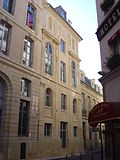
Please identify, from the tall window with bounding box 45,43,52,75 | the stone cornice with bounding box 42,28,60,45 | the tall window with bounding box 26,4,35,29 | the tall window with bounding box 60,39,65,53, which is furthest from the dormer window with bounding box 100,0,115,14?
the tall window with bounding box 60,39,65,53

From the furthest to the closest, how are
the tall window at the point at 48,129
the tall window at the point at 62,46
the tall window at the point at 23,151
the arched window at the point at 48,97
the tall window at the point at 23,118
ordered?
the tall window at the point at 62,46, the arched window at the point at 48,97, the tall window at the point at 48,129, the tall window at the point at 23,118, the tall window at the point at 23,151

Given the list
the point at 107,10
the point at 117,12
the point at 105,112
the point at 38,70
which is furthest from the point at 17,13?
the point at 105,112

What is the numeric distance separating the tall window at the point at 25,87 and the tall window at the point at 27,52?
157cm

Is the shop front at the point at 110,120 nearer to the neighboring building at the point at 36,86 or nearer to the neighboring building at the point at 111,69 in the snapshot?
the neighboring building at the point at 111,69

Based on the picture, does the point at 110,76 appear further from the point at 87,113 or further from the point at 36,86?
the point at 87,113

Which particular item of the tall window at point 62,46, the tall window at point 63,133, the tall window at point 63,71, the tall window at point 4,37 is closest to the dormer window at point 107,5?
the tall window at point 4,37

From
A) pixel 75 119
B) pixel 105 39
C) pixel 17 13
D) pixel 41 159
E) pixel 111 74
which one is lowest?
pixel 41 159

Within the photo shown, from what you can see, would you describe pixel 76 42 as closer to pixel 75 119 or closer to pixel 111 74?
pixel 75 119

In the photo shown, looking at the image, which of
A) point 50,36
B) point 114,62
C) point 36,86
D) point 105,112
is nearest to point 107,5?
point 114,62

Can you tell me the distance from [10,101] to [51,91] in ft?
20.6

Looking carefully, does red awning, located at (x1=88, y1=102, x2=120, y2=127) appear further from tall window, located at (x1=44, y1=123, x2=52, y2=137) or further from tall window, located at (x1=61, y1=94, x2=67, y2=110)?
tall window, located at (x1=61, y1=94, x2=67, y2=110)

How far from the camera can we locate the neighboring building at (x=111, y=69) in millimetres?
6989

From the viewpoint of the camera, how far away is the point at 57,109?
1983 centimetres

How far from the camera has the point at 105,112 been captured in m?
6.95
